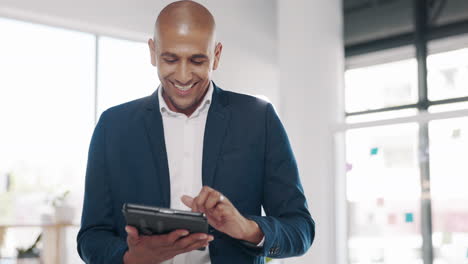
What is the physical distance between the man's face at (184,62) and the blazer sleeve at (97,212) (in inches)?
8.1

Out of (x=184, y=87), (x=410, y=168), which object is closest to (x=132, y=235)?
(x=184, y=87)

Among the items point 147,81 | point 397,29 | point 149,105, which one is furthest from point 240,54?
point 149,105

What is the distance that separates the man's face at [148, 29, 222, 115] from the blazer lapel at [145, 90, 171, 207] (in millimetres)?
56

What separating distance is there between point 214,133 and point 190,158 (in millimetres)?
75

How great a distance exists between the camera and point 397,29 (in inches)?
249

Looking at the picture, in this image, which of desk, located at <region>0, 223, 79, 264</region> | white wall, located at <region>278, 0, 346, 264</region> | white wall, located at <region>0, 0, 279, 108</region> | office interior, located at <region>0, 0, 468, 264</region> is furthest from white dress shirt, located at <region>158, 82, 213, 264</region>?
white wall, located at <region>278, 0, 346, 264</region>

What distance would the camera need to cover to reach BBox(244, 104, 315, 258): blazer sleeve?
124cm

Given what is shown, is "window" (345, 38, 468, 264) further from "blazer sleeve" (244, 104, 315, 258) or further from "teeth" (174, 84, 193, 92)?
"teeth" (174, 84, 193, 92)

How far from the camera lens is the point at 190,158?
133cm

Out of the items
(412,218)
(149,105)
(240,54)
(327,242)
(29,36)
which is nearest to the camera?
(149,105)

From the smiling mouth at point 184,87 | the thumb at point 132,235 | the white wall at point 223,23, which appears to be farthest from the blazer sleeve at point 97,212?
the white wall at point 223,23

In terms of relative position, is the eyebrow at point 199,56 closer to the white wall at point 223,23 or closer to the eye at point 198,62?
the eye at point 198,62

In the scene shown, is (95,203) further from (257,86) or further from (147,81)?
(257,86)

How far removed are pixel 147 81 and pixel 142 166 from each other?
447 centimetres
